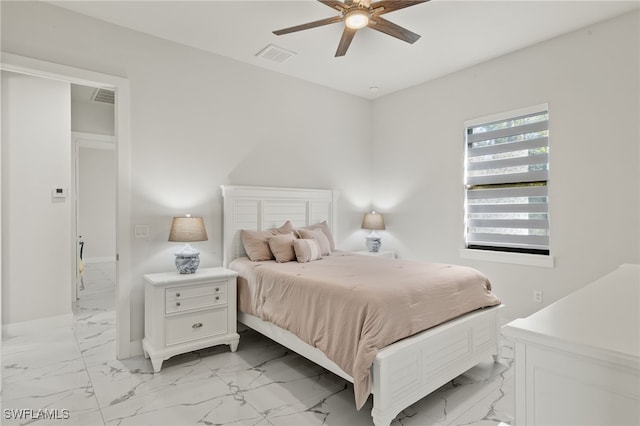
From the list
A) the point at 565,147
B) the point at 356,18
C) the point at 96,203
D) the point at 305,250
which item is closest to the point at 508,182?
the point at 565,147

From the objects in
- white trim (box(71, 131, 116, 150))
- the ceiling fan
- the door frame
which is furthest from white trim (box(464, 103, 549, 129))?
white trim (box(71, 131, 116, 150))

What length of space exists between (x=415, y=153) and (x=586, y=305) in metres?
3.66

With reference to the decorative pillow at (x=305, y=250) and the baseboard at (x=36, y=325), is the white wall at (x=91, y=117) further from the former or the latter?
the decorative pillow at (x=305, y=250)

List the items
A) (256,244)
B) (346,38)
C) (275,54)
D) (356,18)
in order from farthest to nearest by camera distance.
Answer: (275,54) < (256,244) < (346,38) < (356,18)

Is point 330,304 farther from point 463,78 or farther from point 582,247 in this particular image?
point 463,78

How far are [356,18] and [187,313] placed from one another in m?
2.68

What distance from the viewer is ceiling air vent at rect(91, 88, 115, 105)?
15.1 feet

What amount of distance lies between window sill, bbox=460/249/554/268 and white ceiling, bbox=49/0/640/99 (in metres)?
2.16

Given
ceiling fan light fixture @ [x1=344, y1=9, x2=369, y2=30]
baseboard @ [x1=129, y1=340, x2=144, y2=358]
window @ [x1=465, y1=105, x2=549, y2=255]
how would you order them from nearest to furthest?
ceiling fan light fixture @ [x1=344, y1=9, x2=369, y2=30], baseboard @ [x1=129, y1=340, x2=144, y2=358], window @ [x1=465, y1=105, x2=549, y2=255]

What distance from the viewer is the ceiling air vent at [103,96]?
461 centimetres

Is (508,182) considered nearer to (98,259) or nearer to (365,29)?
(365,29)

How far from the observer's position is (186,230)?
312cm

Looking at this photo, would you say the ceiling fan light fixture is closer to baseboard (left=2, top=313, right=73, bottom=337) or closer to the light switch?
the light switch

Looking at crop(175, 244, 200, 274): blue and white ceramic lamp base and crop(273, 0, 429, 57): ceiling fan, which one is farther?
crop(175, 244, 200, 274): blue and white ceramic lamp base
